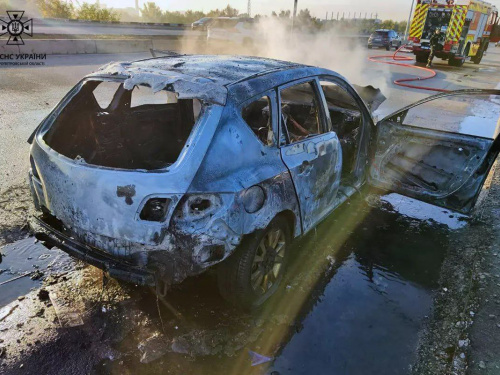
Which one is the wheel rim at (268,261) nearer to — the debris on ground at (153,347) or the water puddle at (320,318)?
the water puddle at (320,318)

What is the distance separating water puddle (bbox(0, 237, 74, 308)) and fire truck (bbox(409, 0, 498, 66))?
788 inches

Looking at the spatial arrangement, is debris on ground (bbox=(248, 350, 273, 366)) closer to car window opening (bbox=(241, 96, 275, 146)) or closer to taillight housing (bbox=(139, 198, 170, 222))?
taillight housing (bbox=(139, 198, 170, 222))

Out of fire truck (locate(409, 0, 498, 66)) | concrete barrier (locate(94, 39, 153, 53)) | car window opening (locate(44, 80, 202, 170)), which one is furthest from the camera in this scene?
fire truck (locate(409, 0, 498, 66))

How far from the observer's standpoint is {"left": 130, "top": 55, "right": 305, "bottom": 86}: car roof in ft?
8.81

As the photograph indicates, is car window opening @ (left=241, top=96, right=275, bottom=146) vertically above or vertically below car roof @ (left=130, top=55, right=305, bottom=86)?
below

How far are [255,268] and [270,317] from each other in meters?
0.42

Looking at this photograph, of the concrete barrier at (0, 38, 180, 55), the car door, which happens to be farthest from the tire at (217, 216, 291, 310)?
the concrete barrier at (0, 38, 180, 55)

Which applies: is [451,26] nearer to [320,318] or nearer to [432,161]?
[432,161]

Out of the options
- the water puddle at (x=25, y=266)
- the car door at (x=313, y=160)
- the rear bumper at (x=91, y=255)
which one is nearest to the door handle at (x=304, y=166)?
the car door at (x=313, y=160)

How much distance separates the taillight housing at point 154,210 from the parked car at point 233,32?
1695 centimetres

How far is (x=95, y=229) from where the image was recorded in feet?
7.65

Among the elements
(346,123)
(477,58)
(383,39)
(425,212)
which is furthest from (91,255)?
(383,39)

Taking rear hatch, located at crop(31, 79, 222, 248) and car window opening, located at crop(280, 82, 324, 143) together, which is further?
car window opening, located at crop(280, 82, 324, 143)

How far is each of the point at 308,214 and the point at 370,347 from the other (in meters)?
1.10
